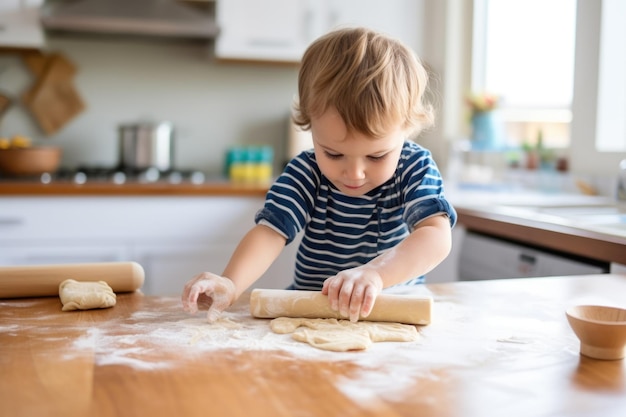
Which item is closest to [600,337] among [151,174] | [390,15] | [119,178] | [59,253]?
[59,253]

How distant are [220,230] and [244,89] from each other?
0.88 meters

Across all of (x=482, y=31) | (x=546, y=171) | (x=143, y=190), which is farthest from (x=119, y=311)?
(x=482, y=31)

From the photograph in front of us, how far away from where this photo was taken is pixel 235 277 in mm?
1002

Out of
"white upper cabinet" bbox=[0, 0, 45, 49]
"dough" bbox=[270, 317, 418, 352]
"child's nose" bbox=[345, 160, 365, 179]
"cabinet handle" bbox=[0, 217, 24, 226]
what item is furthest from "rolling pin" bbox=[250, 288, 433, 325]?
"white upper cabinet" bbox=[0, 0, 45, 49]

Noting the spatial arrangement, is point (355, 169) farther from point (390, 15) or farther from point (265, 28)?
point (390, 15)

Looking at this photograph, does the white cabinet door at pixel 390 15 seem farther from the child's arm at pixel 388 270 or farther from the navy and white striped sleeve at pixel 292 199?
the child's arm at pixel 388 270

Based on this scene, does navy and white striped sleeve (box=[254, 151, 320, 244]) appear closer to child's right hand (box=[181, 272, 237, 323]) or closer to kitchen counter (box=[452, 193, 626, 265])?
child's right hand (box=[181, 272, 237, 323])

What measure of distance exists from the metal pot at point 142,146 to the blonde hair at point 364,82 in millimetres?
1849

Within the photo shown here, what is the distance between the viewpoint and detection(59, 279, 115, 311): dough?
910mm

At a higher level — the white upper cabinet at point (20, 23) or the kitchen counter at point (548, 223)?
the white upper cabinet at point (20, 23)

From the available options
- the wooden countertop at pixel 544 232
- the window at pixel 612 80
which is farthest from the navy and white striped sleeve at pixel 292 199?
the window at pixel 612 80

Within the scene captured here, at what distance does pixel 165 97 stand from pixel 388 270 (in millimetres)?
2268

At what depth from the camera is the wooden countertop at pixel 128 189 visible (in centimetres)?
226

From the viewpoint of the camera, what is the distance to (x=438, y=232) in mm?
1002
